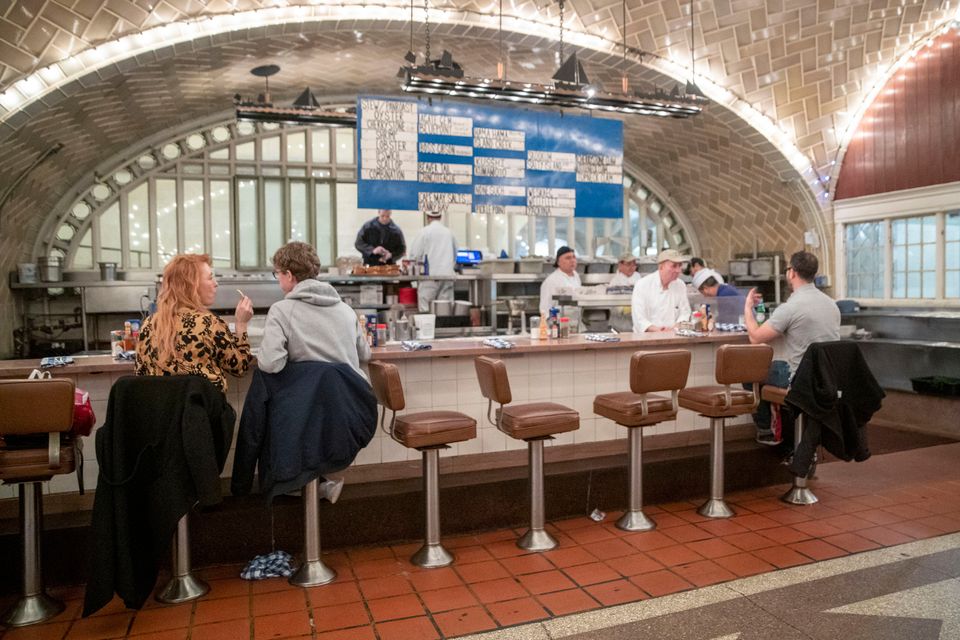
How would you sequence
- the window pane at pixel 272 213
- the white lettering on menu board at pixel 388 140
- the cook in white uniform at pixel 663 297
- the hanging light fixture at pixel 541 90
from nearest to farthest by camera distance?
the hanging light fixture at pixel 541 90, the cook in white uniform at pixel 663 297, the white lettering on menu board at pixel 388 140, the window pane at pixel 272 213

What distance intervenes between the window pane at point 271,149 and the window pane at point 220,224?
0.72 meters

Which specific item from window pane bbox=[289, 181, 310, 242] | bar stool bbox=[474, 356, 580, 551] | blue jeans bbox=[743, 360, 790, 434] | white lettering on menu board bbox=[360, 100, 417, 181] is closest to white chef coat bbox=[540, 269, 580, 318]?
white lettering on menu board bbox=[360, 100, 417, 181]

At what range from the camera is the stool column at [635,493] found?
4.06 meters

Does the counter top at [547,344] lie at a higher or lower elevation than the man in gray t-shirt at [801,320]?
lower

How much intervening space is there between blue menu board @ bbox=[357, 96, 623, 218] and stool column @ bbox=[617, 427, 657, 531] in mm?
3159

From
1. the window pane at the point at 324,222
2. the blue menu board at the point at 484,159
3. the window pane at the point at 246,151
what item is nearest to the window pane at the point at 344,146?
the window pane at the point at 324,222

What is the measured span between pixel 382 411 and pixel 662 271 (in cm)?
291

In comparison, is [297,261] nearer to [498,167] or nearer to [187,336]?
[187,336]

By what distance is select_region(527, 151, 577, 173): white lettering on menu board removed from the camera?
22.1 ft

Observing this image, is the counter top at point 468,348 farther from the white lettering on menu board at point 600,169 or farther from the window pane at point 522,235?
the window pane at point 522,235

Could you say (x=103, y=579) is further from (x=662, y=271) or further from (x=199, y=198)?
(x=199, y=198)

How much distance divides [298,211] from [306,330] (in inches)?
309

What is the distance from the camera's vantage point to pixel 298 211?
422 inches

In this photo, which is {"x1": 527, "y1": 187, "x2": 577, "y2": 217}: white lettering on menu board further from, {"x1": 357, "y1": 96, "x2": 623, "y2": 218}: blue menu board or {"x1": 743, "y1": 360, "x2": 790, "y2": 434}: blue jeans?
{"x1": 743, "y1": 360, "x2": 790, "y2": 434}: blue jeans
